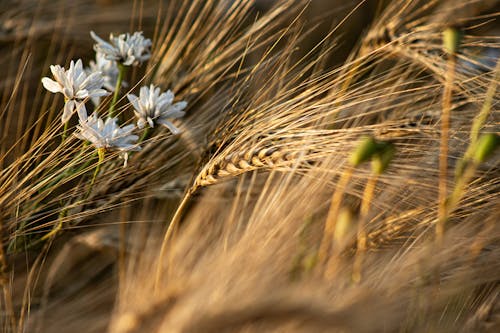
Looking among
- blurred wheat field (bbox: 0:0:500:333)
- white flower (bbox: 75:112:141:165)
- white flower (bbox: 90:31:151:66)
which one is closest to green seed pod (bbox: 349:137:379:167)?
blurred wheat field (bbox: 0:0:500:333)

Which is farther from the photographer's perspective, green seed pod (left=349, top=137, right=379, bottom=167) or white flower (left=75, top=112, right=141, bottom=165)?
white flower (left=75, top=112, right=141, bottom=165)

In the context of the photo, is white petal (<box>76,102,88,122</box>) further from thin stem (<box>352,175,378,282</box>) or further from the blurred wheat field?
thin stem (<box>352,175,378,282</box>)

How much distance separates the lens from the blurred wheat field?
60cm

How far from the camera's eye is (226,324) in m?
0.60

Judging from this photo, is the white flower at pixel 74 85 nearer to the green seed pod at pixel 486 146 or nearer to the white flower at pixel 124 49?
the white flower at pixel 124 49

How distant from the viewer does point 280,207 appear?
0.74 metres

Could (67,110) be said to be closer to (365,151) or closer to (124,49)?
(124,49)

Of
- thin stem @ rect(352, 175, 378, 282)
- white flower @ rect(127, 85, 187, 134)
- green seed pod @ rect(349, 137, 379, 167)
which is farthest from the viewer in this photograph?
white flower @ rect(127, 85, 187, 134)

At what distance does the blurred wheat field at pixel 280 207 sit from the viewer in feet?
1.98

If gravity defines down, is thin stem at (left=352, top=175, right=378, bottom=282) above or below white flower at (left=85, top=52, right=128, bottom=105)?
below

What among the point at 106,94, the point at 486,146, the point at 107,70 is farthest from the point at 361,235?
the point at 107,70

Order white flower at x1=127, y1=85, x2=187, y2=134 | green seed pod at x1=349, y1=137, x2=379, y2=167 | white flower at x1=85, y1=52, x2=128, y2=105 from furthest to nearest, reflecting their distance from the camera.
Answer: white flower at x1=85, y1=52, x2=128, y2=105 → white flower at x1=127, y1=85, x2=187, y2=134 → green seed pod at x1=349, y1=137, x2=379, y2=167

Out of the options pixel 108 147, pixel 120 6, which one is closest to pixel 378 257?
pixel 108 147

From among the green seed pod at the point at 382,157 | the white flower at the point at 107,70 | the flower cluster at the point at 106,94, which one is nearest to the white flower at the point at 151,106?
the flower cluster at the point at 106,94
